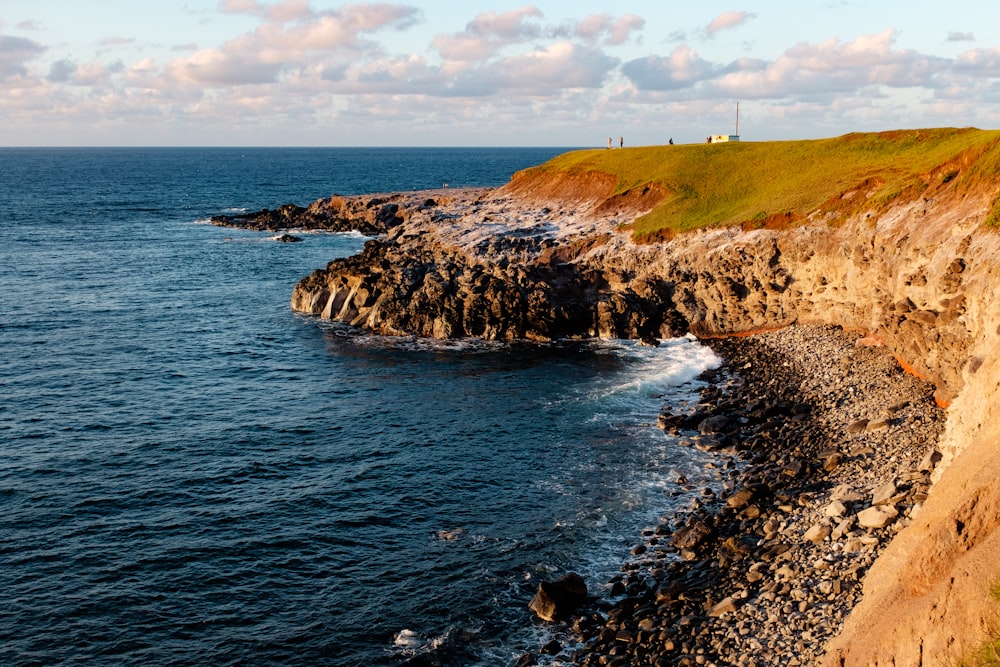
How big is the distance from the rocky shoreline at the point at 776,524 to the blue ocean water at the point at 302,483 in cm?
191

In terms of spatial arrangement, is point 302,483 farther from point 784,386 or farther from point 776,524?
point 784,386

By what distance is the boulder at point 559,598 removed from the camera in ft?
95.9

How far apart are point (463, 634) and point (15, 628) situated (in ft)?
53.0

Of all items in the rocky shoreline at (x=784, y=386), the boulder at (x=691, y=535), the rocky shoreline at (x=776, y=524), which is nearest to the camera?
the rocky shoreline at (x=784, y=386)

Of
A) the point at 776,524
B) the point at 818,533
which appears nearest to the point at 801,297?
the point at 776,524

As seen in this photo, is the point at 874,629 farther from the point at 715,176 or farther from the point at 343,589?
the point at 715,176

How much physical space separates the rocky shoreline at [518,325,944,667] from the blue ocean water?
1.91 meters

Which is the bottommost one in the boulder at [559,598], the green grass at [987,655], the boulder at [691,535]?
the boulder at [559,598]

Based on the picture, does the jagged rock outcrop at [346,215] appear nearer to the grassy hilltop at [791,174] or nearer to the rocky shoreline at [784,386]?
the rocky shoreline at [784,386]

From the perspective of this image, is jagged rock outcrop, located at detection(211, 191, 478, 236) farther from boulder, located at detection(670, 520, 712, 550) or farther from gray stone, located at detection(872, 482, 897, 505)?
gray stone, located at detection(872, 482, 897, 505)

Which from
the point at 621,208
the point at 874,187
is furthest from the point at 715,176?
the point at 874,187

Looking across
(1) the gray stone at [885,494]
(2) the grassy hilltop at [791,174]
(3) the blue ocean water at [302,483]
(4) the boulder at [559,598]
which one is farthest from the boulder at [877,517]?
(2) the grassy hilltop at [791,174]

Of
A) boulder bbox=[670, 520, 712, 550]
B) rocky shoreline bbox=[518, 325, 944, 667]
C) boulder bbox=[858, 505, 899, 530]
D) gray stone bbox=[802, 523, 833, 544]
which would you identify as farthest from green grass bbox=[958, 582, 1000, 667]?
boulder bbox=[670, 520, 712, 550]

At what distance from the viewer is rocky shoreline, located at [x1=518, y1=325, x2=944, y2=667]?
26.4 meters
